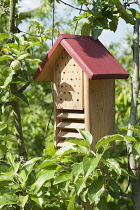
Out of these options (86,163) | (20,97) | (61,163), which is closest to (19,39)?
(20,97)

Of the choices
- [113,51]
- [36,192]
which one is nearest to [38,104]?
[113,51]

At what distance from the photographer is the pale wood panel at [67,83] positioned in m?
1.64

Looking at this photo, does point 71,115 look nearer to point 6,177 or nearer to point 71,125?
point 71,125

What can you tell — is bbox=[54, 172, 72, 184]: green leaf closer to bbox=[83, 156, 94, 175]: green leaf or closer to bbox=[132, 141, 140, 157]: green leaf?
bbox=[83, 156, 94, 175]: green leaf

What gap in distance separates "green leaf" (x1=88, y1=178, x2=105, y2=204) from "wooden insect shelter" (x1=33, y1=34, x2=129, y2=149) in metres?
0.26

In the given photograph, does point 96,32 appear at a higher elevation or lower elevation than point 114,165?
higher

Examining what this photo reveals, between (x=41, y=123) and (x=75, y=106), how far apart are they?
2339 millimetres

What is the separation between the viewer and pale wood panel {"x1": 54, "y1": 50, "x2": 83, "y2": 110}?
1.64 metres

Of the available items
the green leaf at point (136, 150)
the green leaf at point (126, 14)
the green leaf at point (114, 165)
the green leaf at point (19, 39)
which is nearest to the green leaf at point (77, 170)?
the green leaf at point (114, 165)

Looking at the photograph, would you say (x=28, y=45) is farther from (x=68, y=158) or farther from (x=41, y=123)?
(x=41, y=123)

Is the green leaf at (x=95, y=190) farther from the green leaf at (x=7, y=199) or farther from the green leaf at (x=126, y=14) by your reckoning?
the green leaf at (x=126, y=14)

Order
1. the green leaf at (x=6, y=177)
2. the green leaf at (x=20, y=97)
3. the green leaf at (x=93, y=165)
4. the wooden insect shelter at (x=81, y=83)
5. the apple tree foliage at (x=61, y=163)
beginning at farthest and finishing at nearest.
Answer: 1. the green leaf at (x=20, y=97)
2. the wooden insect shelter at (x=81, y=83)
3. the green leaf at (x=6, y=177)
4. the apple tree foliage at (x=61, y=163)
5. the green leaf at (x=93, y=165)

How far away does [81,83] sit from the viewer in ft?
5.33

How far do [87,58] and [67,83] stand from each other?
0.15m
